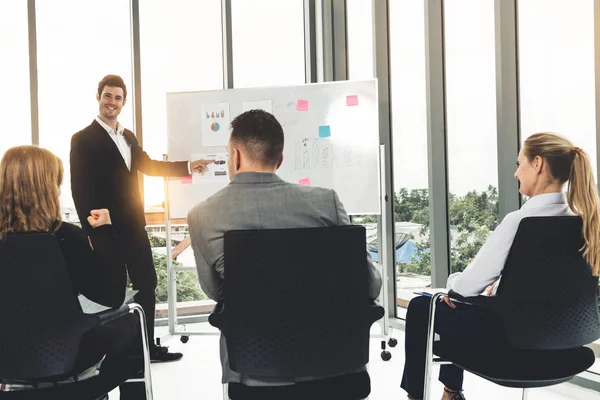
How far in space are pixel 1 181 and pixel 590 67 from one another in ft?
8.51

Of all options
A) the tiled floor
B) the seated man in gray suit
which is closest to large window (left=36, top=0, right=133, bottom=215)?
the tiled floor

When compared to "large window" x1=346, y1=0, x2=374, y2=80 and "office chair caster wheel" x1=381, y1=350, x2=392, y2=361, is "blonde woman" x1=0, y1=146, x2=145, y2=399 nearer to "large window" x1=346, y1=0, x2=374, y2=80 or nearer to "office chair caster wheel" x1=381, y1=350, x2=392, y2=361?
→ "office chair caster wheel" x1=381, y1=350, x2=392, y2=361

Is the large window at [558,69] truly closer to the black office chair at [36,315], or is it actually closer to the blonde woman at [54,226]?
the blonde woman at [54,226]

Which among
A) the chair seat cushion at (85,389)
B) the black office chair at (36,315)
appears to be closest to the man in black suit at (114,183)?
the chair seat cushion at (85,389)

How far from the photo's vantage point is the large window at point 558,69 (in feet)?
7.86

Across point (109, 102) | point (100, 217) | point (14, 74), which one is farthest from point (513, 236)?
point (14, 74)

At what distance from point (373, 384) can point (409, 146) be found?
1.80 meters

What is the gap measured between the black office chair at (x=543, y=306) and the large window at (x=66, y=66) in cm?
319

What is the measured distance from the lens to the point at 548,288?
139 cm

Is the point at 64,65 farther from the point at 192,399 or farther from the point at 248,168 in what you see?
the point at 248,168

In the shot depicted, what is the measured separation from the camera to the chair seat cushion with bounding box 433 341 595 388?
1.44 m

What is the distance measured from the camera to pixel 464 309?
1695 millimetres

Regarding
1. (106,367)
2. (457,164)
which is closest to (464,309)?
(106,367)

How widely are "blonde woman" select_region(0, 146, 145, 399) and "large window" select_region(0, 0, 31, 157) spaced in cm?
257
